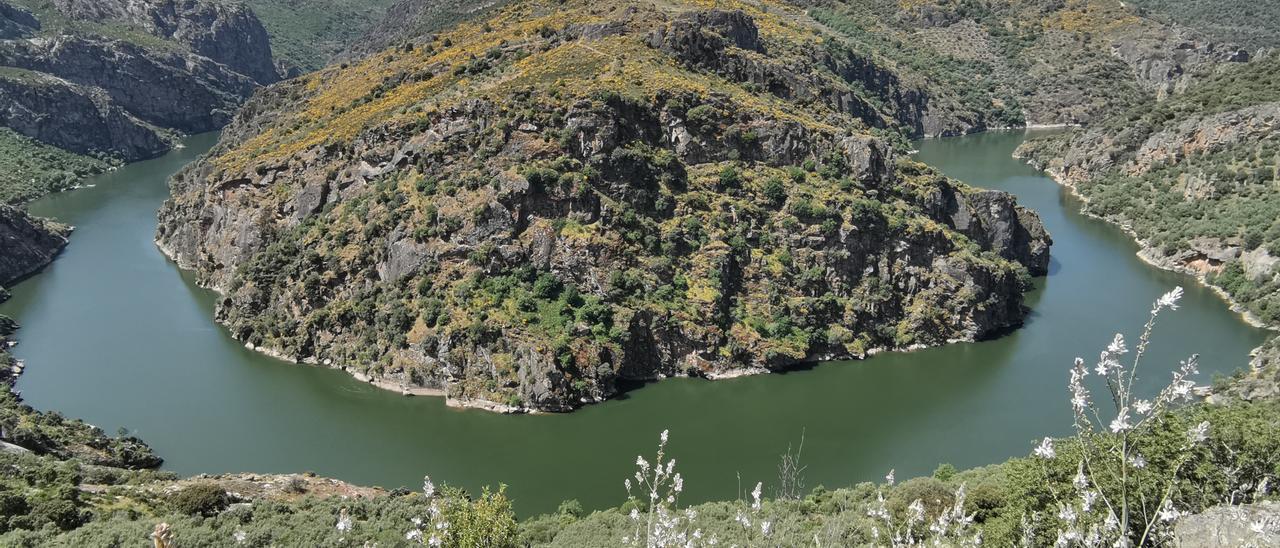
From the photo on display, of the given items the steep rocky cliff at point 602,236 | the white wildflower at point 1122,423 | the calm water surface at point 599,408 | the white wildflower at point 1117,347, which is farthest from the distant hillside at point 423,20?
the white wildflower at point 1122,423

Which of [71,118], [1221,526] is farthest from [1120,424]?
[71,118]

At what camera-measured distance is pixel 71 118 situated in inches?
5497

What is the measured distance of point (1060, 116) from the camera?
152625mm

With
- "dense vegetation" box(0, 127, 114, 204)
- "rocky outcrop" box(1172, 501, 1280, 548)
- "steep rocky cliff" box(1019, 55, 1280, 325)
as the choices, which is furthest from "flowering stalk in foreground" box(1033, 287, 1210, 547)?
"dense vegetation" box(0, 127, 114, 204)

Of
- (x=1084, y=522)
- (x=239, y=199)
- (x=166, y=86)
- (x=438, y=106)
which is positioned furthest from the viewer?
(x=166, y=86)

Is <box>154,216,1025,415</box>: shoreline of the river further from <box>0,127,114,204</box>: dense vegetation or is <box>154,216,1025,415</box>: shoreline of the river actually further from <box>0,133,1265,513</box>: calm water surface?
<box>0,127,114,204</box>: dense vegetation

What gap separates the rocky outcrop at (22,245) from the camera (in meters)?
79.9

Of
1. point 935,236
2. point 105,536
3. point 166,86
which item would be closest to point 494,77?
point 935,236

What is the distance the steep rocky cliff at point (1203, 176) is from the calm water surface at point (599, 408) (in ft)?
13.6

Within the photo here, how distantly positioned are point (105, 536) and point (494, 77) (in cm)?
5125

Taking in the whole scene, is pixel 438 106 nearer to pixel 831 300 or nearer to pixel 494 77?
pixel 494 77

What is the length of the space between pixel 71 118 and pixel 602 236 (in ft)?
414

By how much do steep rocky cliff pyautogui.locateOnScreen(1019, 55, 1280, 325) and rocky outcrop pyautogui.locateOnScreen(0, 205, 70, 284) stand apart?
105 meters

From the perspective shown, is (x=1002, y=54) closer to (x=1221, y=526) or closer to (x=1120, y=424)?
(x=1221, y=526)
